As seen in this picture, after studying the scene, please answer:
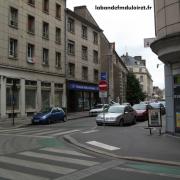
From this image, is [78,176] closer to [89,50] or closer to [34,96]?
[34,96]

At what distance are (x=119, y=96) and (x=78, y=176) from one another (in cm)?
6214

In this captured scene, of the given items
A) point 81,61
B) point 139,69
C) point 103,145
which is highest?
point 139,69

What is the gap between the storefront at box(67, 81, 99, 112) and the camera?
46.3m

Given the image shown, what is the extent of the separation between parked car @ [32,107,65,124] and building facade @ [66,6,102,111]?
505 inches

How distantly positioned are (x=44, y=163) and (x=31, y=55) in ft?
89.9

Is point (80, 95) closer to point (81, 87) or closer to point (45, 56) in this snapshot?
point (81, 87)

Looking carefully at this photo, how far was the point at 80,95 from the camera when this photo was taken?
4884cm

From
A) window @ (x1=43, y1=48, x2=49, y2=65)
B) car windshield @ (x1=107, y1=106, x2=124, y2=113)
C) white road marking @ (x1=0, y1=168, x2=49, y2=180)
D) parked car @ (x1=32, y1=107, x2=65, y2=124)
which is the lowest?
white road marking @ (x1=0, y1=168, x2=49, y2=180)

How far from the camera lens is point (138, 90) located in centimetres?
8000

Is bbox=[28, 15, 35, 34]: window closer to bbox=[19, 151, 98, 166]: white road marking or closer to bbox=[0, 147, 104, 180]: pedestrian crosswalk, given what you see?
bbox=[0, 147, 104, 180]: pedestrian crosswalk

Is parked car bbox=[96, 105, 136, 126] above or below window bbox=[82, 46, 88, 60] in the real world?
below

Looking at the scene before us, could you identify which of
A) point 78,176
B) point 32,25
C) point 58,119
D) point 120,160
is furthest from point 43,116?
point 78,176

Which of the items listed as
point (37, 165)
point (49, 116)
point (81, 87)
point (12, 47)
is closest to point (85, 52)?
point (81, 87)

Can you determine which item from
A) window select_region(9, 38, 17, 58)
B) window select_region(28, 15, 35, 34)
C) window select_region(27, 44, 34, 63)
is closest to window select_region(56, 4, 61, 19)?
window select_region(28, 15, 35, 34)
